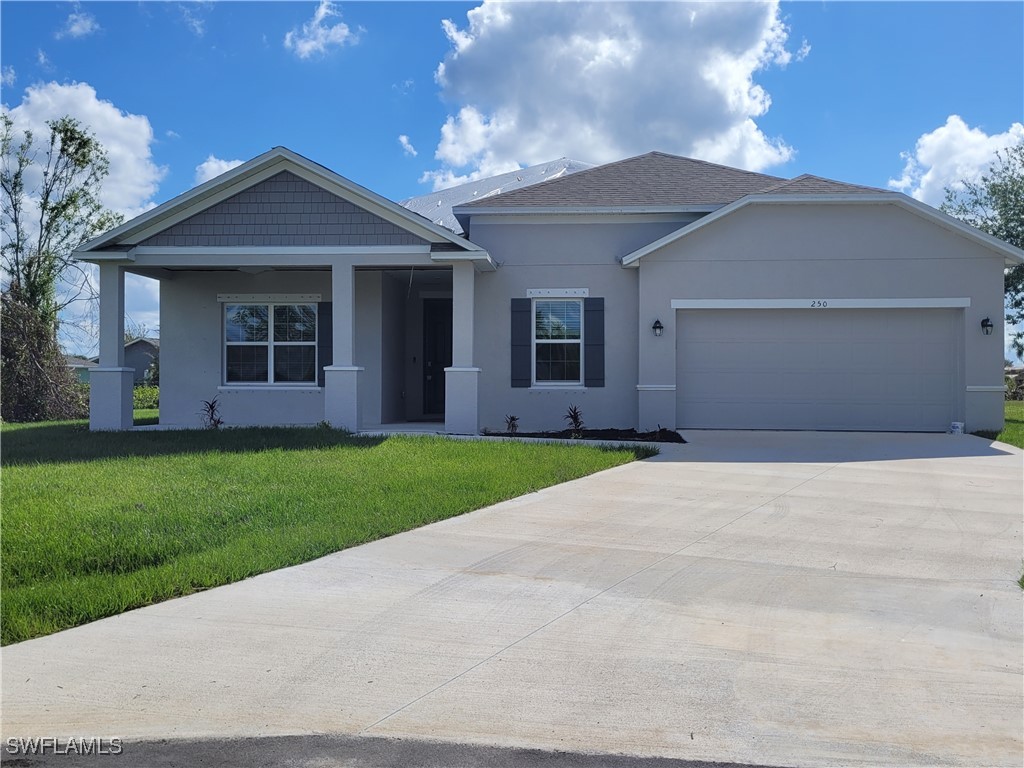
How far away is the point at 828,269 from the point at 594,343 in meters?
4.41

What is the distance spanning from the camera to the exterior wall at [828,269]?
15656 mm

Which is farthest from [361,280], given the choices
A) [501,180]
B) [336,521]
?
[336,521]

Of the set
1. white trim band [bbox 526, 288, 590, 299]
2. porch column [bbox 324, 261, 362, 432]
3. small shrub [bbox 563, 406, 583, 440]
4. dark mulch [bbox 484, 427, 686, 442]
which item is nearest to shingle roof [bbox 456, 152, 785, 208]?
white trim band [bbox 526, 288, 590, 299]

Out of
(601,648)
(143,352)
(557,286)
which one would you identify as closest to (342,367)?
(557,286)

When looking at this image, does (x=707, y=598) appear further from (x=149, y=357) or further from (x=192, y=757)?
(x=149, y=357)

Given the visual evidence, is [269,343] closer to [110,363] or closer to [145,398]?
[110,363]

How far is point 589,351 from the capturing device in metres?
16.9

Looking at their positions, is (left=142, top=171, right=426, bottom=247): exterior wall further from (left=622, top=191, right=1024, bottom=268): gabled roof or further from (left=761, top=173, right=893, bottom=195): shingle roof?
(left=761, top=173, right=893, bottom=195): shingle roof

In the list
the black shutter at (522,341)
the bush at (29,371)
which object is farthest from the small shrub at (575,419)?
the bush at (29,371)

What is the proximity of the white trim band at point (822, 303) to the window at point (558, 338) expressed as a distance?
1986 millimetres

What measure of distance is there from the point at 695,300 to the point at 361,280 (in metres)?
6.37

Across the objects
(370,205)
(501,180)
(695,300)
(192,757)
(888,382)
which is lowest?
(192,757)

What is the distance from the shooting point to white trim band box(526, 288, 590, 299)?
663 inches
